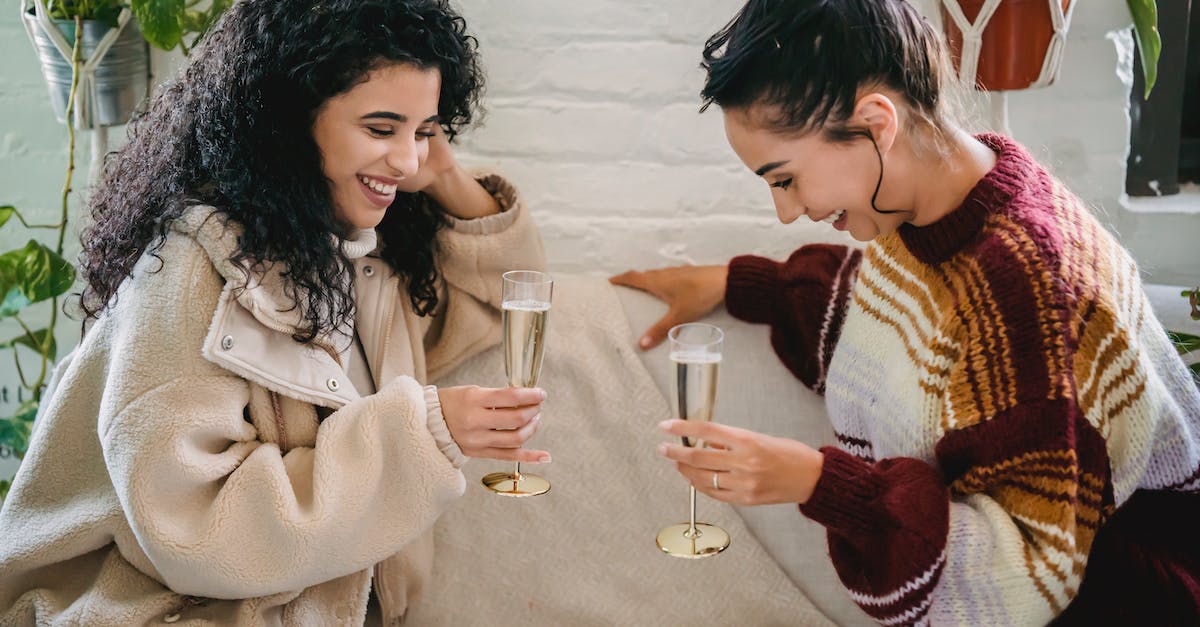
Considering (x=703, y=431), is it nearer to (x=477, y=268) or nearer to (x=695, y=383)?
(x=695, y=383)

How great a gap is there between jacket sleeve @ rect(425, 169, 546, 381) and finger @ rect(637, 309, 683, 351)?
0.19m

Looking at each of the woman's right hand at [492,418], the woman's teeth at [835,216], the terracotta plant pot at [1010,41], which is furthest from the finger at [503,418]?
the terracotta plant pot at [1010,41]

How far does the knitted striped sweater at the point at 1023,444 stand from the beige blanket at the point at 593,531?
0.26 metres

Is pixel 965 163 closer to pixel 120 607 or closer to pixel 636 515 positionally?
pixel 636 515

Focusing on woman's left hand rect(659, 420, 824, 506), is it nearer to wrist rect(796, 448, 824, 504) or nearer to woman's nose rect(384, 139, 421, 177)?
wrist rect(796, 448, 824, 504)

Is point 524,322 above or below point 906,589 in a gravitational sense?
above

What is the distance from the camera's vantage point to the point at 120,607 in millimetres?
1314

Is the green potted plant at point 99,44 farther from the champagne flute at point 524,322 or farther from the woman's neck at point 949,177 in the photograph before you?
the woman's neck at point 949,177

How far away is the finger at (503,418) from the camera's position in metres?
1.29

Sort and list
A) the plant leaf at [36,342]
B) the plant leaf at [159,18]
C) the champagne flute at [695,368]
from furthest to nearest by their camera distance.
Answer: the plant leaf at [36,342]
the plant leaf at [159,18]
the champagne flute at [695,368]

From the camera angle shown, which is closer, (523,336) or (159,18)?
(523,336)

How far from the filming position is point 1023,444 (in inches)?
47.4

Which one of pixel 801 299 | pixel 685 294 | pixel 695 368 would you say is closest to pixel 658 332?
pixel 685 294

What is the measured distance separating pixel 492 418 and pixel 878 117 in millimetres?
549
